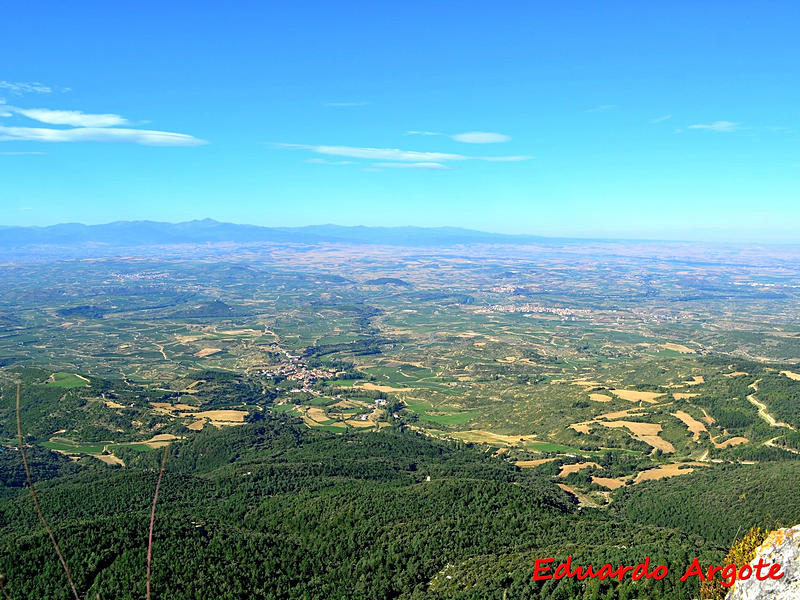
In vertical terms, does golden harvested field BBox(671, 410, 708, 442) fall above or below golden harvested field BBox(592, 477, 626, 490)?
above

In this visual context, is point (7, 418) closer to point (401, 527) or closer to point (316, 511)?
point (316, 511)

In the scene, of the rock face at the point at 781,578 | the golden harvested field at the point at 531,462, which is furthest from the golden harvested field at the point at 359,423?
the rock face at the point at 781,578

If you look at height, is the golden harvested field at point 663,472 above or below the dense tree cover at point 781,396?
below

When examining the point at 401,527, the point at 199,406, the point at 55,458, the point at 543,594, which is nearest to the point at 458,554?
the point at 401,527

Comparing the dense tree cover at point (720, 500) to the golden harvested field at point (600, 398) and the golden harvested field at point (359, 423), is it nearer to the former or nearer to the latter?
the golden harvested field at point (600, 398)

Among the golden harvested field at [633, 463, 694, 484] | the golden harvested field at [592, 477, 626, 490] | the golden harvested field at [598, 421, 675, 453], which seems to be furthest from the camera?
the golden harvested field at [598, 421, 675, 453]

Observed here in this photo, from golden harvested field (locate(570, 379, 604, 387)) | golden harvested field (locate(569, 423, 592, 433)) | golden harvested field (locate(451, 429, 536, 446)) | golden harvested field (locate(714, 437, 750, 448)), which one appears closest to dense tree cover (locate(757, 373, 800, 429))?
golden harvested field (locate(714, 437, 750, 448))

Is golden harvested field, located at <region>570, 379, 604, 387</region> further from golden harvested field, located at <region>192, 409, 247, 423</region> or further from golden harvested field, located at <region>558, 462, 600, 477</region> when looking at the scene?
golden harvested field, located at <region>192, 409, 247, 423</region>
